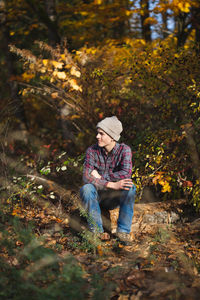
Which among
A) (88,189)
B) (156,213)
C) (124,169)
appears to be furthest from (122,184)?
(156,213)

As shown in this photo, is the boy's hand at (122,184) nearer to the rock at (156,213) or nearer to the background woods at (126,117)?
the rock at (156,213)

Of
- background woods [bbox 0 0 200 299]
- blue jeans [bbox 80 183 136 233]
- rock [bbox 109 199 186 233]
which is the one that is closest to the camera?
blue jeans [bbox 80 183 136 233]

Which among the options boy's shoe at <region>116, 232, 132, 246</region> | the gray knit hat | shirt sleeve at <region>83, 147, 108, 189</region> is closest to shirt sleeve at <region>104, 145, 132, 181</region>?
shirt sleeve at <region>83, 147, 108, 189</region>

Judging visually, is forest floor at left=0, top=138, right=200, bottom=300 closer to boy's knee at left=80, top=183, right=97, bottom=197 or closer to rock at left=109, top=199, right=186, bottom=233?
rock at left=109, top=199, right=186, bottom=233

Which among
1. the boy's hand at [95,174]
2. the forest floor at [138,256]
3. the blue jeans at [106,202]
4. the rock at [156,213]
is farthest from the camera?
the rock at [156,213]

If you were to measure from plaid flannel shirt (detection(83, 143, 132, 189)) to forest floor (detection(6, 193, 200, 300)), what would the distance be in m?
0.68

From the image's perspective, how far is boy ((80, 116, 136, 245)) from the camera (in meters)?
3.12

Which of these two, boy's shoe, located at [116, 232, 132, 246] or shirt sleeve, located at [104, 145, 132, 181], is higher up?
shirt sleeve, located at [104, 145, 132, 181]

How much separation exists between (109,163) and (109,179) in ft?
0.66

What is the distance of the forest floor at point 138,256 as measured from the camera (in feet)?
7.09

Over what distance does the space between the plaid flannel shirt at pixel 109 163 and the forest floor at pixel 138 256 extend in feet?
2.22

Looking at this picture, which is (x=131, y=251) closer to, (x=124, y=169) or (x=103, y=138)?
(x=124, y=169)

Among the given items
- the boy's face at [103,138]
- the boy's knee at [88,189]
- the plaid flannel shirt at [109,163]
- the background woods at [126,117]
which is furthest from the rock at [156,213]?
the boy's face at [103,138]

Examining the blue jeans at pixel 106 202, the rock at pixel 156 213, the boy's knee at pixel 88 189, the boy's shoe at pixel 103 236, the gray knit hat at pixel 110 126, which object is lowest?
the rock at pixel 156 213
